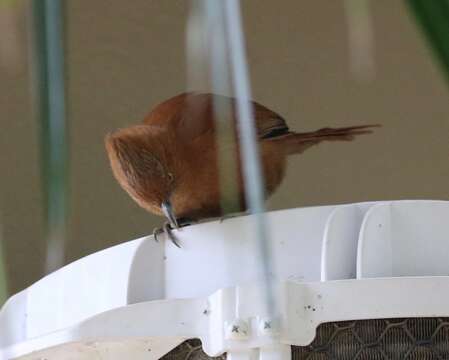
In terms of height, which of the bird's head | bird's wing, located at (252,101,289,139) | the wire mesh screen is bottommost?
the wire mesh screen

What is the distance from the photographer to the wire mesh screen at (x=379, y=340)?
4.62ft

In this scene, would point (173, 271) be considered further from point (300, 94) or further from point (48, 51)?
point (300, 94)

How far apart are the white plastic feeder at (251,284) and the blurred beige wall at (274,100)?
6.03 feet

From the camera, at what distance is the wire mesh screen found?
1.41 metres

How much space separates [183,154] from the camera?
305 cm

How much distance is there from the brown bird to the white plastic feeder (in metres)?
1.18

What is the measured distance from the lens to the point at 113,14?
11.3 feet

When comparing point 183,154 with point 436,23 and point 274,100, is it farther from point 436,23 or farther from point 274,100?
point 436,23

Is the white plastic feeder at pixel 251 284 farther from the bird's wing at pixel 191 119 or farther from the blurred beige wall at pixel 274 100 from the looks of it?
the blurred beige wall at pixel 274 100

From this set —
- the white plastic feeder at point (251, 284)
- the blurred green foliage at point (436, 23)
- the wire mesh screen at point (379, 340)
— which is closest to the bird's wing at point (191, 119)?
the white plastic feeder at point (251, 284)

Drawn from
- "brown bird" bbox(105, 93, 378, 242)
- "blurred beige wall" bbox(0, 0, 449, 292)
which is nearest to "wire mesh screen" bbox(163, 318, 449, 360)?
"brown bird" bbox(105, 93, 378, 242)

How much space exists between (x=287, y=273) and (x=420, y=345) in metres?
0.21

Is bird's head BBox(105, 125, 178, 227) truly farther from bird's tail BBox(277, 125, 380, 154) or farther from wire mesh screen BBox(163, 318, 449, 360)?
wire mesh screen BBox(163, 318, 449, 360)

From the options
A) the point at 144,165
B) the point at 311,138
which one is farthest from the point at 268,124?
the point at 144,165
